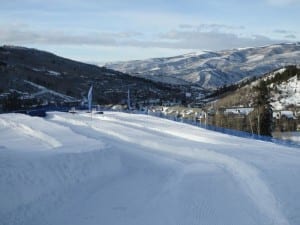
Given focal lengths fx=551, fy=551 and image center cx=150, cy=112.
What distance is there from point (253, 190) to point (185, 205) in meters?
3.98

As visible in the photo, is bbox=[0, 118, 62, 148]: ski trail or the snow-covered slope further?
the snow-covered slope

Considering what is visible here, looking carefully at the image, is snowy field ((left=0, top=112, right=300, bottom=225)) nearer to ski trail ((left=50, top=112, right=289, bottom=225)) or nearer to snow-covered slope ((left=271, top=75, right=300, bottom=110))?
ski trail ((left=50, top=112, right=289, bottom=225))

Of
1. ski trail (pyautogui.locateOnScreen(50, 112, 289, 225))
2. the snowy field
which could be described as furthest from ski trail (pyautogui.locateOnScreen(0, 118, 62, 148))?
ski trail (pyautogui.locateOnScreen(50, 112, 289, 225))

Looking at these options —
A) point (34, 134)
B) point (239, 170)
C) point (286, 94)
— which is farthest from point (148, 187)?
point (286, 94)

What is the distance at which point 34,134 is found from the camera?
43.6 metres

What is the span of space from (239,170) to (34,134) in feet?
70.7

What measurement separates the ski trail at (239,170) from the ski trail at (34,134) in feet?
19.6

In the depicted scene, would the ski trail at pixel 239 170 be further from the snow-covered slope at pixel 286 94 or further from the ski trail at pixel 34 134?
the snow-covered slope at pixel 286 94

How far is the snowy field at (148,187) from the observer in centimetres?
1767

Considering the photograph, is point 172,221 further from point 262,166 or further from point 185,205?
point 262,166

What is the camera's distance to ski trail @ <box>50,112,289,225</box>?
1874 centimetres

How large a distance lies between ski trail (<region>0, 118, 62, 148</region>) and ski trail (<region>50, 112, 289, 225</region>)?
19.6 feet

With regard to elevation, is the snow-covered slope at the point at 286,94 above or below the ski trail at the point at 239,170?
above

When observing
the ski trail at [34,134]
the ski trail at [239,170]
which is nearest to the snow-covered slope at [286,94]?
the ski trail at [34,134]
